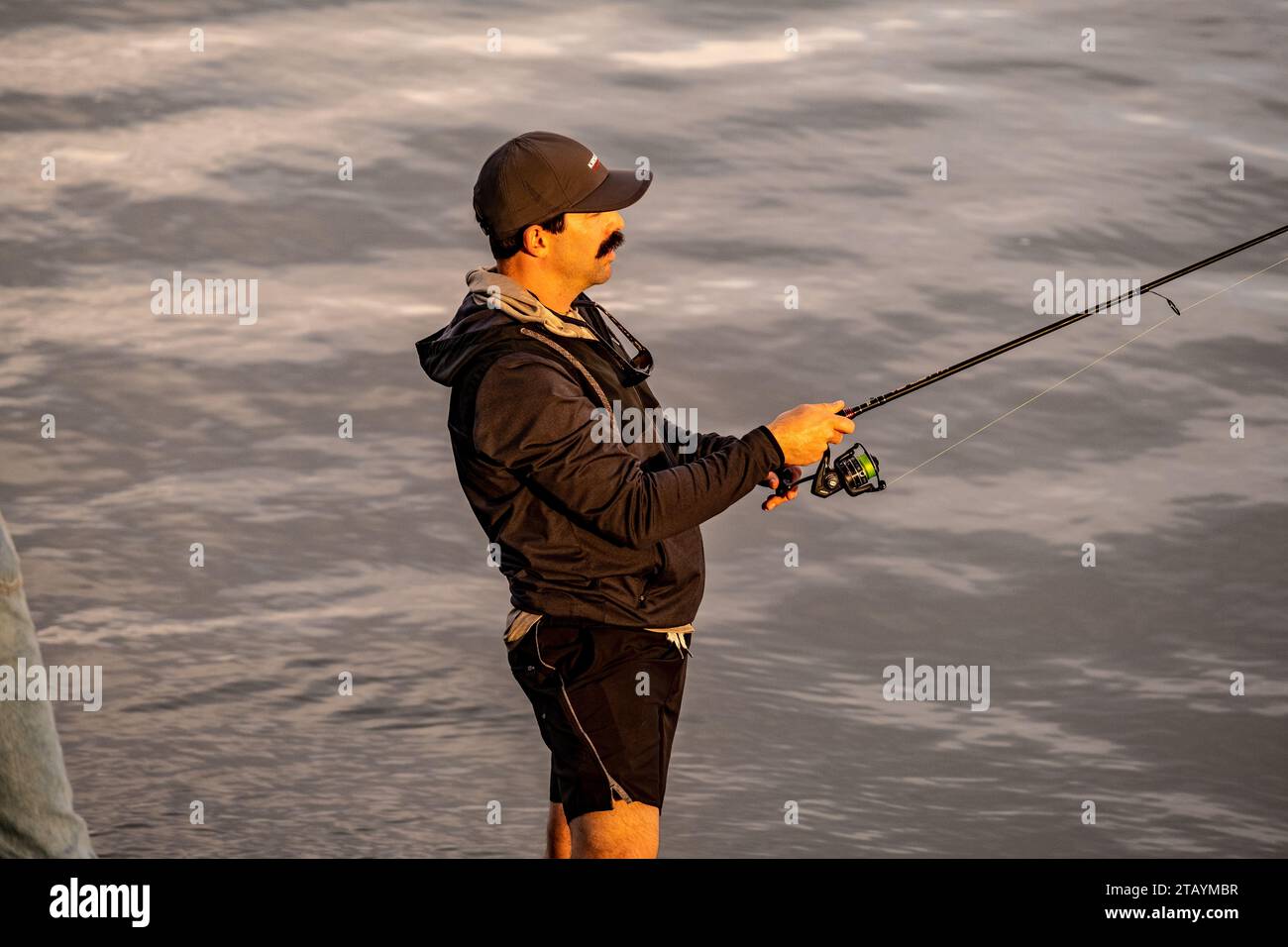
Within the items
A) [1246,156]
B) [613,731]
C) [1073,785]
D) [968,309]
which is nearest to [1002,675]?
[1073,785]

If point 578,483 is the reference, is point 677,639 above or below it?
below

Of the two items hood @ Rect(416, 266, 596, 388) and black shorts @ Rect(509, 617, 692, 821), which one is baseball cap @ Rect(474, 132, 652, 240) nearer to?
hood @ Rect(416, 266, 596, 388)

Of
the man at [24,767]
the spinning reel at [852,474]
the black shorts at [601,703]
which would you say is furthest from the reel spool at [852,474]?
the man at [24,767]

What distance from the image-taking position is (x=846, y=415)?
10.6 feet

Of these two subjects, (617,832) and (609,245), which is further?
(609,245)

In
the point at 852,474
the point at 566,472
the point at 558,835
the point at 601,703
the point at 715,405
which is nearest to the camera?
the point at 566,472

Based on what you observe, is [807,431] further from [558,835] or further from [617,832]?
[558,835]

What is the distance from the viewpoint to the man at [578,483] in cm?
286

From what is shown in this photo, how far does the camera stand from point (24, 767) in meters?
3.78

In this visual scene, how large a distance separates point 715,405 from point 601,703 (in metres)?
4.69

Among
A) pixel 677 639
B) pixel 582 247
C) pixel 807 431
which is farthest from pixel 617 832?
pixel 582 247

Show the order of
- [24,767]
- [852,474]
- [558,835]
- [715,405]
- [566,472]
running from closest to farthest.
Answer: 1. [566,472]
2. [558,835]
3. [852,474]
4. [24,767]
5. [715,405]

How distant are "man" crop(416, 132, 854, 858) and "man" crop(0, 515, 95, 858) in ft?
4.07

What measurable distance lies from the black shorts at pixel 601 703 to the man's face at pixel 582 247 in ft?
1.76
